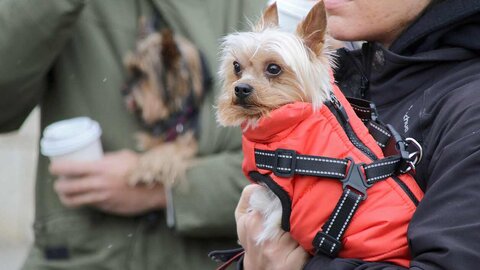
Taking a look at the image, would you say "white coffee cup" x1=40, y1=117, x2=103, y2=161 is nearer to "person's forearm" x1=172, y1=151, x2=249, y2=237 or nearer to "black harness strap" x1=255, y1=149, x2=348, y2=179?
"person's forearm" x1=172, y1=151, x2=249, y2=237

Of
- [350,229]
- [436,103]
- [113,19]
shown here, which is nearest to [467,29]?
[436,103]

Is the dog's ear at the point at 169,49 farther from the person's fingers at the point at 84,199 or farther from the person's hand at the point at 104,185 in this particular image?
the person's fingers at the point at 84,199

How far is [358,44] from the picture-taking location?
9.35 ft

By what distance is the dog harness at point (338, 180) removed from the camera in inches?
79.8

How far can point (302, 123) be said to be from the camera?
81.9 inches

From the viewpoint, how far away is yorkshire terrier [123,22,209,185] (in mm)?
3053

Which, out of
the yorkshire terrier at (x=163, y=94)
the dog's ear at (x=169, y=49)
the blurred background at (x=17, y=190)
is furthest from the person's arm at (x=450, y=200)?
the blurred background at (x=17, y=190)

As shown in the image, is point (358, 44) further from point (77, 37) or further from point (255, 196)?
point (77, 37)

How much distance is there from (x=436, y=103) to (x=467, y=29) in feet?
0.75

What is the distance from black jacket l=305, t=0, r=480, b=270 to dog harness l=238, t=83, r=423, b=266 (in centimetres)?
5

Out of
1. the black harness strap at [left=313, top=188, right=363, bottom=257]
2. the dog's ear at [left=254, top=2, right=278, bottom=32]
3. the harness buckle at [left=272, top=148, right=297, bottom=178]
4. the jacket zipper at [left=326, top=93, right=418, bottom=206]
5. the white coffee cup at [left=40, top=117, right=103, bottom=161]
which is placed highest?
the dog's ear at [left=254, top=2, right=278, bottom=32]

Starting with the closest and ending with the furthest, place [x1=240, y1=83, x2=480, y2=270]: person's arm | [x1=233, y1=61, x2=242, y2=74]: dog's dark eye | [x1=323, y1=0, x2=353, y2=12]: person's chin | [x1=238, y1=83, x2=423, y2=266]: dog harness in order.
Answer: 1. [x1=240, y1=83, x2=480, y2=270]: person's arm
2. [x1=238, y1=83, x2=423, y2=266]: dog harness
3. [x1=233, y1=61, x2=242, y2=74]: dog's dark eye
4. [x1=323, y1=0, x2=353, y2=12]: person's chin

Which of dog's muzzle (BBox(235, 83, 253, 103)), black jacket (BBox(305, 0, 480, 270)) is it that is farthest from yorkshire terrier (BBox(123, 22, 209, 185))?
dog's muzzle (BBox(235, 83, 253, 103))

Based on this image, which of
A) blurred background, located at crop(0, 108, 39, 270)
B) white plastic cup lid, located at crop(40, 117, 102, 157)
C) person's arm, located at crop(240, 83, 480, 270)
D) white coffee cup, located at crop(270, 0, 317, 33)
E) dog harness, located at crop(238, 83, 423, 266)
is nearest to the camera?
person's arm, located at crop(240, 83, 480, 270)
